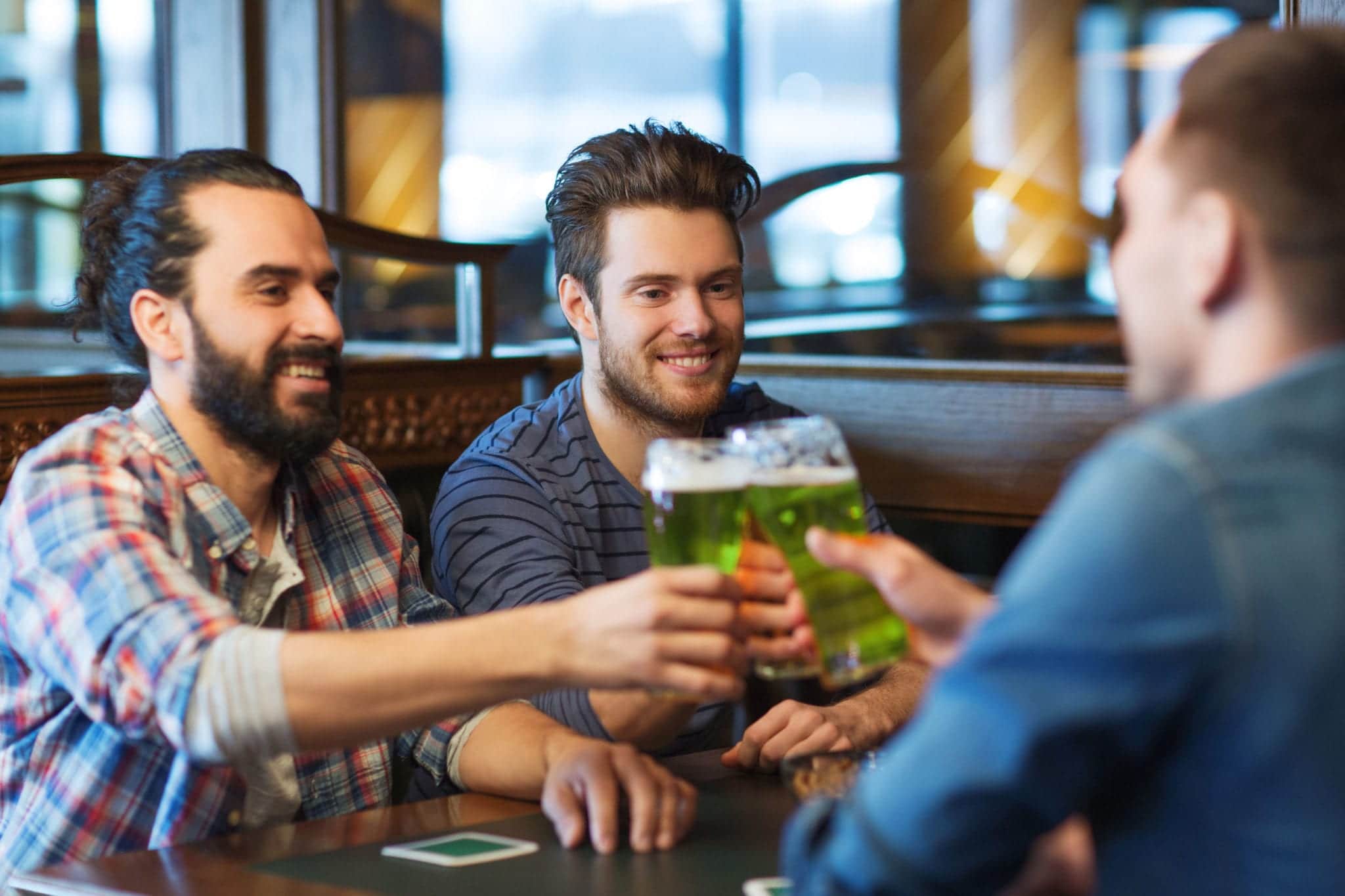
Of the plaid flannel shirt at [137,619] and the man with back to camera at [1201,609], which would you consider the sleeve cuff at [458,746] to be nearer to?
the plaid flannel shirt at [137,619]

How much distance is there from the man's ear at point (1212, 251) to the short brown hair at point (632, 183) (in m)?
1.54

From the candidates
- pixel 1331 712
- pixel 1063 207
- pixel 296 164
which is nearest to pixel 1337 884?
pixel 1331 712

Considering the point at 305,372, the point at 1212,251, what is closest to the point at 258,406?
the point at 305,372

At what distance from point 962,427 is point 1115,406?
317mm

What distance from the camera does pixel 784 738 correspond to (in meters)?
1.73

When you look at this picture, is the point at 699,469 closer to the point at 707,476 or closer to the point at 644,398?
the point at 707,476

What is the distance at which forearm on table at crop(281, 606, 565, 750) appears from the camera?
1.29 m

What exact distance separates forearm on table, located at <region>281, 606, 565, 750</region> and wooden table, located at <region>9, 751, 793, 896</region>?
120mm

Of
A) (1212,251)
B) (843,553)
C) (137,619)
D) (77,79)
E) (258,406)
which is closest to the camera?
(1212,251)

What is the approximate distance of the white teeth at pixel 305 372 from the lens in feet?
5.91

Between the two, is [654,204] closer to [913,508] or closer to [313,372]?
[313,372]

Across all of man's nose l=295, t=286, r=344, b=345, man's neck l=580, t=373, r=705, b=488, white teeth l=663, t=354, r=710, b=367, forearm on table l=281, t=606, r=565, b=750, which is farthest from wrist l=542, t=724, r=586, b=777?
white teeth l=663, t=354, r=710, b=367

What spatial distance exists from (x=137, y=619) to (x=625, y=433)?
1003mm

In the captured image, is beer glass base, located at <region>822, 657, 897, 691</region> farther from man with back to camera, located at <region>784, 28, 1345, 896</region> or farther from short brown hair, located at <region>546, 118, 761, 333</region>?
short brown hair, located at <region>546, 118, 761, 333</region>
